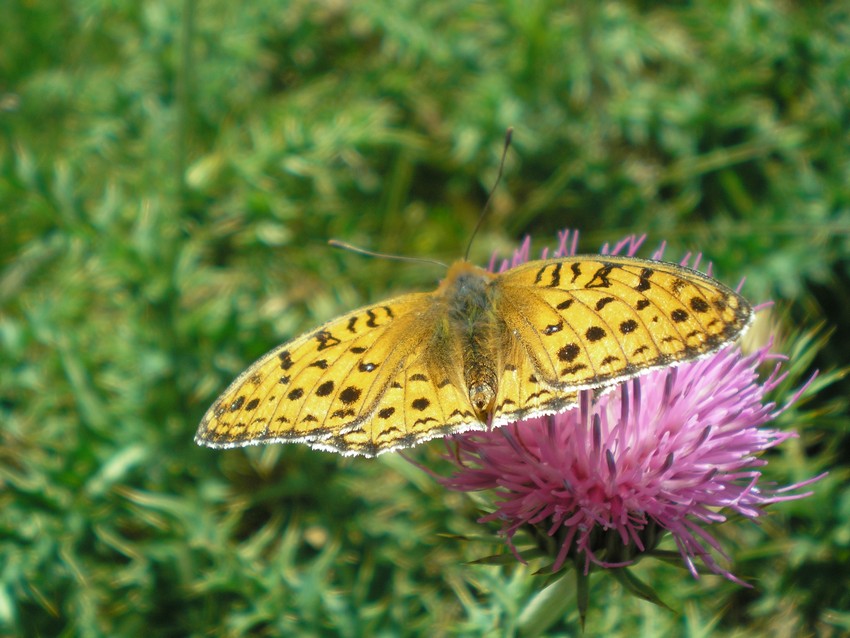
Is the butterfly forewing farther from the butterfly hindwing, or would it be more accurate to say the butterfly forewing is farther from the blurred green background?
the blurred green background

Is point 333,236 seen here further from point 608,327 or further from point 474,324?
point 608,327

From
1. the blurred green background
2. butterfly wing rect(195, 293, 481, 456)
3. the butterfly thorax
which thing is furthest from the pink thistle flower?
the blurred green background

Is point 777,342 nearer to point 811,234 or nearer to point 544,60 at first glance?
point 811,234

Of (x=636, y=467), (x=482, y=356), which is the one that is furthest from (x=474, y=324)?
(x=636, y=467)

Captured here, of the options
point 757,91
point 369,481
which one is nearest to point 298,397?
point 369,481

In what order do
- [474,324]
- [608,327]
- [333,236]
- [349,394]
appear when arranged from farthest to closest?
[333,236] → [474,324] → [349,394] → [608,327]

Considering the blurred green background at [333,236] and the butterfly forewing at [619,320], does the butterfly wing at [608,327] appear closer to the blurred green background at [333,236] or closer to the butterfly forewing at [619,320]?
the butterfly forewing at [619,320]
